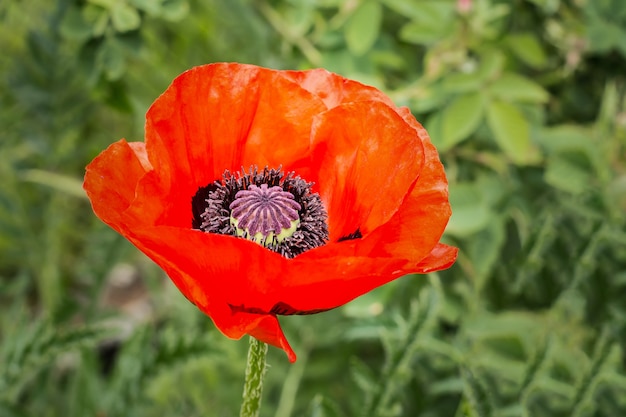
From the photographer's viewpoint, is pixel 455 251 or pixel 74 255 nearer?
pixel 455 251

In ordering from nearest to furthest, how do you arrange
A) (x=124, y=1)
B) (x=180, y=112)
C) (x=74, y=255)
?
1. (x=180, y=112)
2. (x=124, y=1)
3. (x=74, y=255)

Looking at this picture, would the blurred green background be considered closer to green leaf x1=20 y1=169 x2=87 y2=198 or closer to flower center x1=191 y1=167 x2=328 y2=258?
green leaf x1=20 y1=169 x2=87 y2=198

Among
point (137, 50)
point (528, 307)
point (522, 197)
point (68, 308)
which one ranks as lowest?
point (528, 307)

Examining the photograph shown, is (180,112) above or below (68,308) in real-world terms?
above

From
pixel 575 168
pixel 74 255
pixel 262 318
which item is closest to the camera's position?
pixel 262 318

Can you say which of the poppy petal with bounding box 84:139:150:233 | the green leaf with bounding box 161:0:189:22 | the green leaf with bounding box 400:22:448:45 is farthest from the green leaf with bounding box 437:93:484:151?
the poppy petal with bounding box 84:139:150:233

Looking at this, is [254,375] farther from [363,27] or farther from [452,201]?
[363,27]

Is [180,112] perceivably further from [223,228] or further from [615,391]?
[615,391]

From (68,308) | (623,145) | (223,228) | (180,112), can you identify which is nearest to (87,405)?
(68,308)
